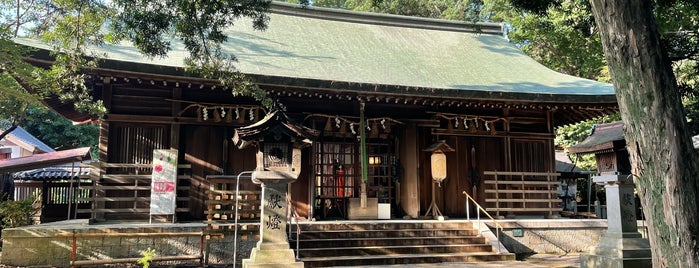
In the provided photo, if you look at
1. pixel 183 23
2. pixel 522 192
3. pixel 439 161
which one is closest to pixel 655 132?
pixel 183 23

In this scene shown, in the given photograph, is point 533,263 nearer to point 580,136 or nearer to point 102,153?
point 102,153

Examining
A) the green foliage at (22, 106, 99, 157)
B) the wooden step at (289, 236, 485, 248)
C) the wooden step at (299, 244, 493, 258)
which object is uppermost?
the green foliage at (22, 106, 99, 157)

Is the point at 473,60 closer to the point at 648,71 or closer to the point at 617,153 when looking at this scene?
the point at 617,153

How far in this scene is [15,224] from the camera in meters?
8.70

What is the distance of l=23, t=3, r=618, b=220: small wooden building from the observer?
32.3ft

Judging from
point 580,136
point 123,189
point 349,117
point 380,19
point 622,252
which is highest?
point 380,19

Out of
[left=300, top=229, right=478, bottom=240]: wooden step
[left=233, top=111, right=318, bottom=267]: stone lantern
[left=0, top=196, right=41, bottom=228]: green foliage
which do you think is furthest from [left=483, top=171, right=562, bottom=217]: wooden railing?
[left=0, top=196, right=41, bottom=228]: green foliage

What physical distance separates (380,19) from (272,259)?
11546 mm

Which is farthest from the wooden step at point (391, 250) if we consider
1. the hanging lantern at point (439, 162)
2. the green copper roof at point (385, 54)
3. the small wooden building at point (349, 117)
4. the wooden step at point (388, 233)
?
the green copper roof at point (385, 54)

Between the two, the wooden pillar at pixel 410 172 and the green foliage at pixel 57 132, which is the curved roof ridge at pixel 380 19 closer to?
the wooden pillar at pixel 410 172

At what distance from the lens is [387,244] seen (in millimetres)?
9148

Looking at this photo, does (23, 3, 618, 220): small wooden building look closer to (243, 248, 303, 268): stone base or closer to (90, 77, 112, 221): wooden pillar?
(90, 77, 112, 221): wooden pillar

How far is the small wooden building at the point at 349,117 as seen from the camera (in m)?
9.84

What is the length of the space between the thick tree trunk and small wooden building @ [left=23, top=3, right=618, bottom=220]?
21.6 feet
